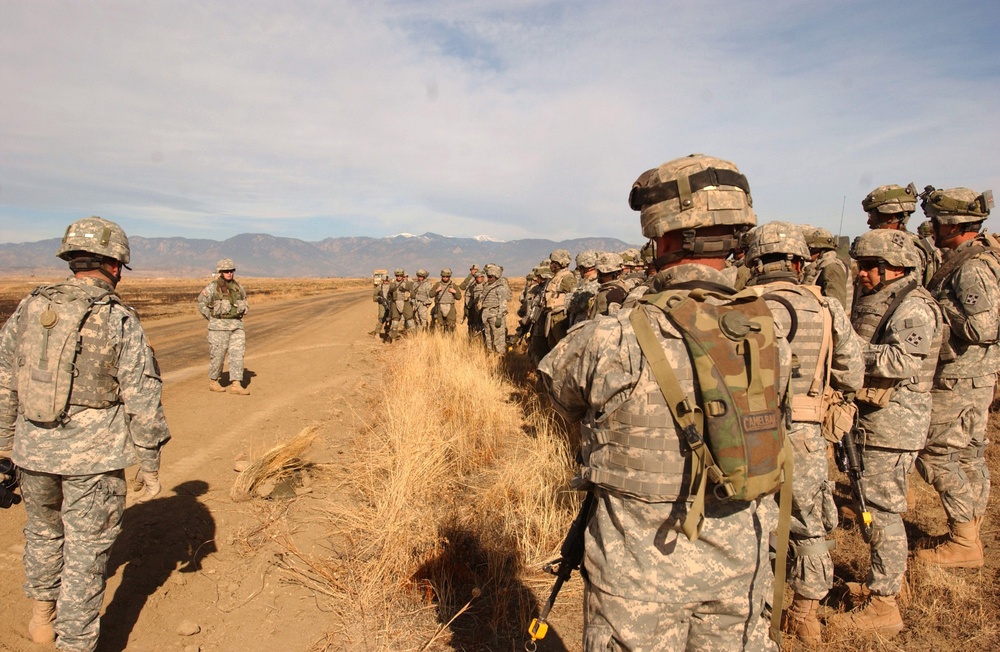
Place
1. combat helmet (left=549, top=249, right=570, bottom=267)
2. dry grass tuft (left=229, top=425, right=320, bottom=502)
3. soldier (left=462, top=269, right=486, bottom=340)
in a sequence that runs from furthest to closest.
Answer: soldier (left=462, top=269, right=486, bottom=340)
combat helmet (left=549, top=249, right=570, bottom=267)
dry grass tuft (left=229, top=425, right=320, bottom=502)

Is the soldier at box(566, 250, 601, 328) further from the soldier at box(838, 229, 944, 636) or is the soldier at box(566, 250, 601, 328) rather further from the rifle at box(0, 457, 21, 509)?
the rifle at box(0, 457, 21, 509)

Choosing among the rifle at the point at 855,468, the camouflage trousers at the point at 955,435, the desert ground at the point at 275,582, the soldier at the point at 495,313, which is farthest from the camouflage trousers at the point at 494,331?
the rifle at the point at 855,468

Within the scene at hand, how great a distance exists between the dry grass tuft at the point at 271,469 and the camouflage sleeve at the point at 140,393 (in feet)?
6.70

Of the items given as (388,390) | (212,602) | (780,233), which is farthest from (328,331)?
(780,233)

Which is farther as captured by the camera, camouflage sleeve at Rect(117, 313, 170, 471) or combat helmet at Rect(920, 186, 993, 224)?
combat helmet at Rect(920, 186, 993, 224)

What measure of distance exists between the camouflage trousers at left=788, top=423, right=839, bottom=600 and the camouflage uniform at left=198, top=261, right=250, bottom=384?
7.85 metres

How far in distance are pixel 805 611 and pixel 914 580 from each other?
1.23m

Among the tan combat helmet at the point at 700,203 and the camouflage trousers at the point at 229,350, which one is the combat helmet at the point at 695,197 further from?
the camouflage trousers at the point at 229,350

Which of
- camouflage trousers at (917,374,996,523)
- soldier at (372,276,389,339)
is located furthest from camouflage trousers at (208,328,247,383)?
camouflage trousers at (917,374,996,523)

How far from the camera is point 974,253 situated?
13.4 feet

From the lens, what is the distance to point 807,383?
300 centimetres

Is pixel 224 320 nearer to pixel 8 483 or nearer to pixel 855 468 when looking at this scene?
pixel 8 483

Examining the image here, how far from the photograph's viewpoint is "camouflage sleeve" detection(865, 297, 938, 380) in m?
3.31

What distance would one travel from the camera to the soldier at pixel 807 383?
289 centimetres
